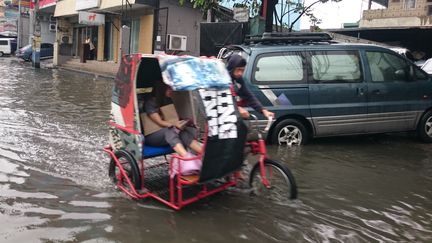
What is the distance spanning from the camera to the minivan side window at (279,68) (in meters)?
7.57

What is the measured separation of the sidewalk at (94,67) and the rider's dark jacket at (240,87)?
62.1ft

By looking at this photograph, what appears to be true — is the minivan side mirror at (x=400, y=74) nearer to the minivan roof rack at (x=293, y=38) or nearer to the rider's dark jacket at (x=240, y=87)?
the minivan roof rack at (x=293, y=38)

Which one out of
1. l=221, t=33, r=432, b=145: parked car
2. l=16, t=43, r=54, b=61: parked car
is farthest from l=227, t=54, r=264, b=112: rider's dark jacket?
l=16, t=43, r=54, b=61: parked car

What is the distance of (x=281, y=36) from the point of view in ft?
26.3

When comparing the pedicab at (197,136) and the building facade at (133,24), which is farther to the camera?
the building facade at (133,24)

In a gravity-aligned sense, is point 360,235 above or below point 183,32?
below

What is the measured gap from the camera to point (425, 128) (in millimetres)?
8492

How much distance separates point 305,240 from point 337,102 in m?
4.21

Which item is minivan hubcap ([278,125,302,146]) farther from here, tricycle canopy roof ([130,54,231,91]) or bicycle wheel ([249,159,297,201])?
tricycle canopy roof ([130,54,231,91])

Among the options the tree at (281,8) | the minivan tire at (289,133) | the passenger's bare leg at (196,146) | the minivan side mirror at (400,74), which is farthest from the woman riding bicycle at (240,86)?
the tree at (281,8)

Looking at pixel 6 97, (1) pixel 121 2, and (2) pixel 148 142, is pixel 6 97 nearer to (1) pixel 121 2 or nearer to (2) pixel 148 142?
(2) pixel 148 142

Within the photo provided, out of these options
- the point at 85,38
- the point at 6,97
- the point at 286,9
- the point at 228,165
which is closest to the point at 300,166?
the point at 228,165

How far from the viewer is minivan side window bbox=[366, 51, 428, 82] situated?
8.16 meters

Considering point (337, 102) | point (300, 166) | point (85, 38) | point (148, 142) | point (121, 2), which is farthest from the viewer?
point (85, 38)
